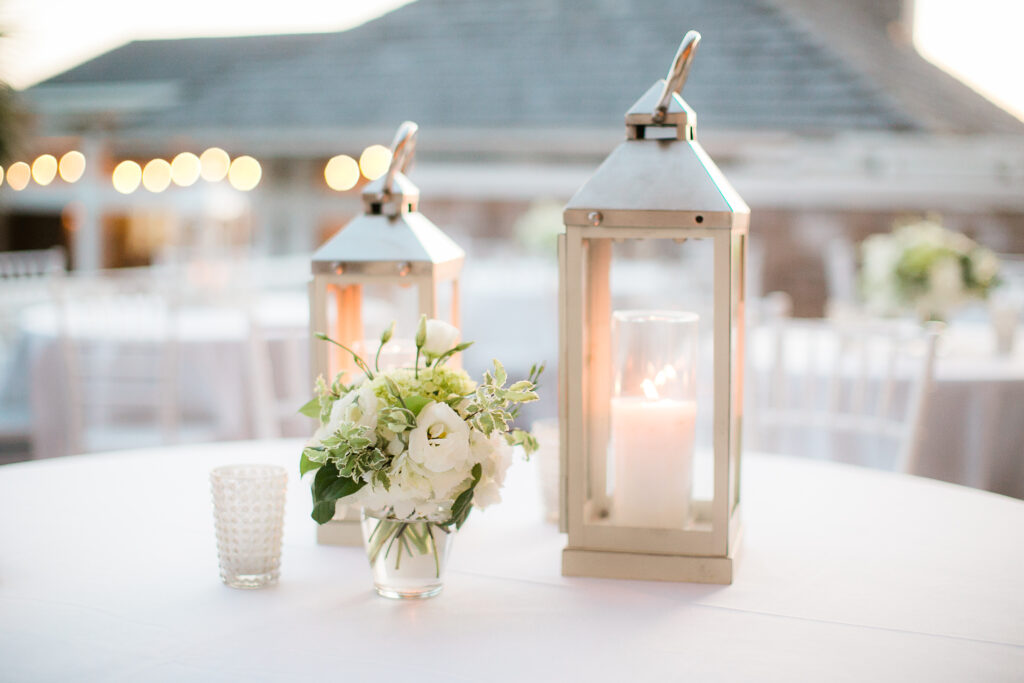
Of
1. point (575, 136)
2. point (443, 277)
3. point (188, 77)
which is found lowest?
point (443, 277)

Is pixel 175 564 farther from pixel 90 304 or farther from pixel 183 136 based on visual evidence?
pixel 183 136

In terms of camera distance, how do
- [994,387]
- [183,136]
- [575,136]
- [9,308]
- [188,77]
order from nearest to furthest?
[994,387] → [9,308] → [575,136] → [183,136] → [188,77]

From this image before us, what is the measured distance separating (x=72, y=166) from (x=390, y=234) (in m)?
9.18

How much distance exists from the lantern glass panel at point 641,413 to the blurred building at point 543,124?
236 inches

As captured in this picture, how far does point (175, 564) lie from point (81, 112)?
865 cm

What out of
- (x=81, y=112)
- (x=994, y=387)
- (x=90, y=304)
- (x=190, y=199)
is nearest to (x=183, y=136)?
(x=190, y=199)

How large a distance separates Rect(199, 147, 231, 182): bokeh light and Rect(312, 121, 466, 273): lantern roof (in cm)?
785

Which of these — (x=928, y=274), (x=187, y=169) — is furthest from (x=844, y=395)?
(x=187, y=169)

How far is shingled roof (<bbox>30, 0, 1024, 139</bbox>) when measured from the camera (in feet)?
25.9

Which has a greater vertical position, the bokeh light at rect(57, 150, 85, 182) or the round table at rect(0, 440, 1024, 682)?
the bokeh light at rect(57, 150, 85, 182)

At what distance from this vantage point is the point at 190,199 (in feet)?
28.1

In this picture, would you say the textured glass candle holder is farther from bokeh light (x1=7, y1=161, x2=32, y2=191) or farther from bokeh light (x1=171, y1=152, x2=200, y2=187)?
bokeh light (x1=7, y1=161, x2=32, y2=191)

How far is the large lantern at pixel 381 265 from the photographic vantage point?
1164 millimetres

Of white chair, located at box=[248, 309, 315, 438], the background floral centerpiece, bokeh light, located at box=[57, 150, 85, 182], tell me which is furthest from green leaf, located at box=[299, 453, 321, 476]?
bokeh light, located at box=[57, 150, 85, 182]
